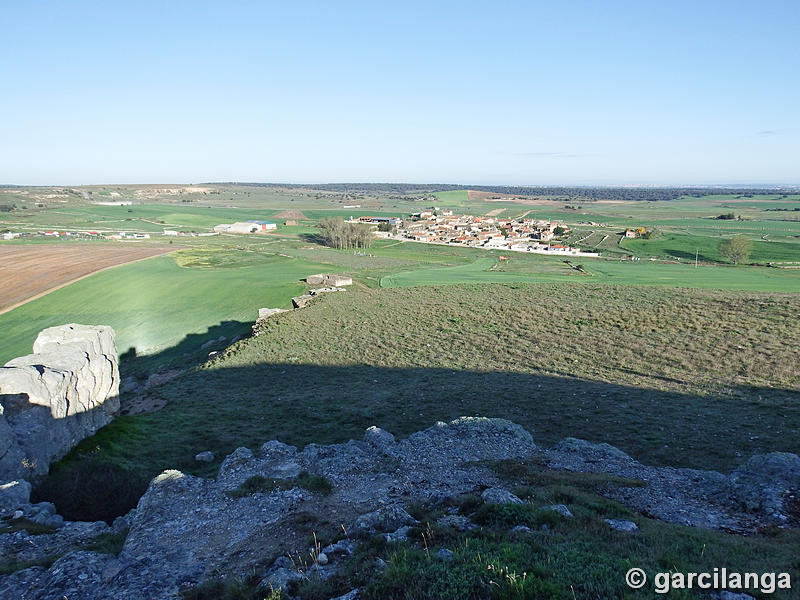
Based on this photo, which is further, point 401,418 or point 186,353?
point 186,353

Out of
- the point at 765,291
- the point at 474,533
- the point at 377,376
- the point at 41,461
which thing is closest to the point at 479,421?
the point at 474,533

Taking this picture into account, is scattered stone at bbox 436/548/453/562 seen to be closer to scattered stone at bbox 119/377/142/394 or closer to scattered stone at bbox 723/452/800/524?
scattered stone at bbox 723/452/800/524

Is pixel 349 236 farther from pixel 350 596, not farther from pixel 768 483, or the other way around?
pixel 350 596

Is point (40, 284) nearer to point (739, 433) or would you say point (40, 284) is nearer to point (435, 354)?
point (435, 354)

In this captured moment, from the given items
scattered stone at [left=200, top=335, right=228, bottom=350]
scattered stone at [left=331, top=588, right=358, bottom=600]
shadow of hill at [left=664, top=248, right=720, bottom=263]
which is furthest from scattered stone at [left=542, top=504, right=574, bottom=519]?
shadow of hill at [left=664, top=248, right=720, bottom=263]

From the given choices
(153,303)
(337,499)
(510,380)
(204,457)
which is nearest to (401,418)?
(510,380)

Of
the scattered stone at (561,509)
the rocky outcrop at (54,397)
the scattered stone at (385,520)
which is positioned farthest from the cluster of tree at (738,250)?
the rocky outcrop at (54,397)

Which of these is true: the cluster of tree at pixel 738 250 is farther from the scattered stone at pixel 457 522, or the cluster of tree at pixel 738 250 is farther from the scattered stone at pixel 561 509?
the scattered stone at pixel 457 522
